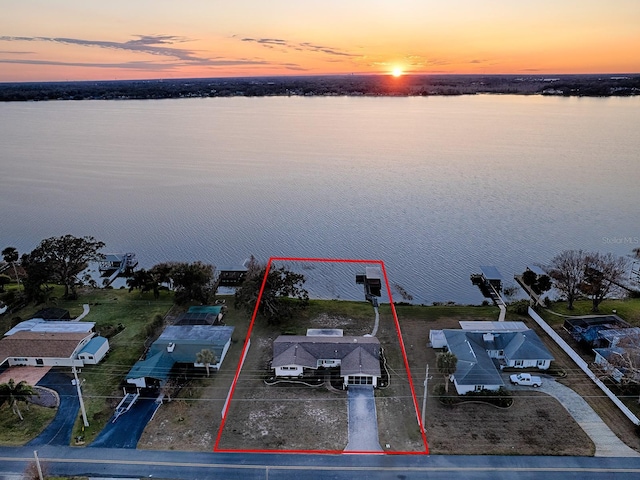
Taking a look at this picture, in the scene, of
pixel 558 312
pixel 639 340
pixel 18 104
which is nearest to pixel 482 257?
pixel 558 312

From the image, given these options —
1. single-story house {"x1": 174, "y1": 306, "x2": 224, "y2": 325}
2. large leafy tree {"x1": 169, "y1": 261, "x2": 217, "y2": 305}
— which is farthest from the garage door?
large leafy tree {"x1": 169, "y1": 261, "x2": 217, "y2": 305}

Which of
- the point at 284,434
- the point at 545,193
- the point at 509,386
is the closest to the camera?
the point at 284,434

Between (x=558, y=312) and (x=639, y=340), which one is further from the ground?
(x=639, y=340)

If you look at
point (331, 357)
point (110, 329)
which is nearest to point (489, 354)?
point (331, 357)

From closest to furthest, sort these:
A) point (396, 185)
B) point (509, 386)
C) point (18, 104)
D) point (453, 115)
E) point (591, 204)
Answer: point (509, 386), point (591, 204), point (396, 185), point (453, 115), point (18, 104)

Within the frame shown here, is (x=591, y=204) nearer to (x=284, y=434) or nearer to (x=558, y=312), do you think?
(x=558, y=312)

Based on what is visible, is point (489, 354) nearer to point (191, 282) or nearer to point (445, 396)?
point (445, 396)
